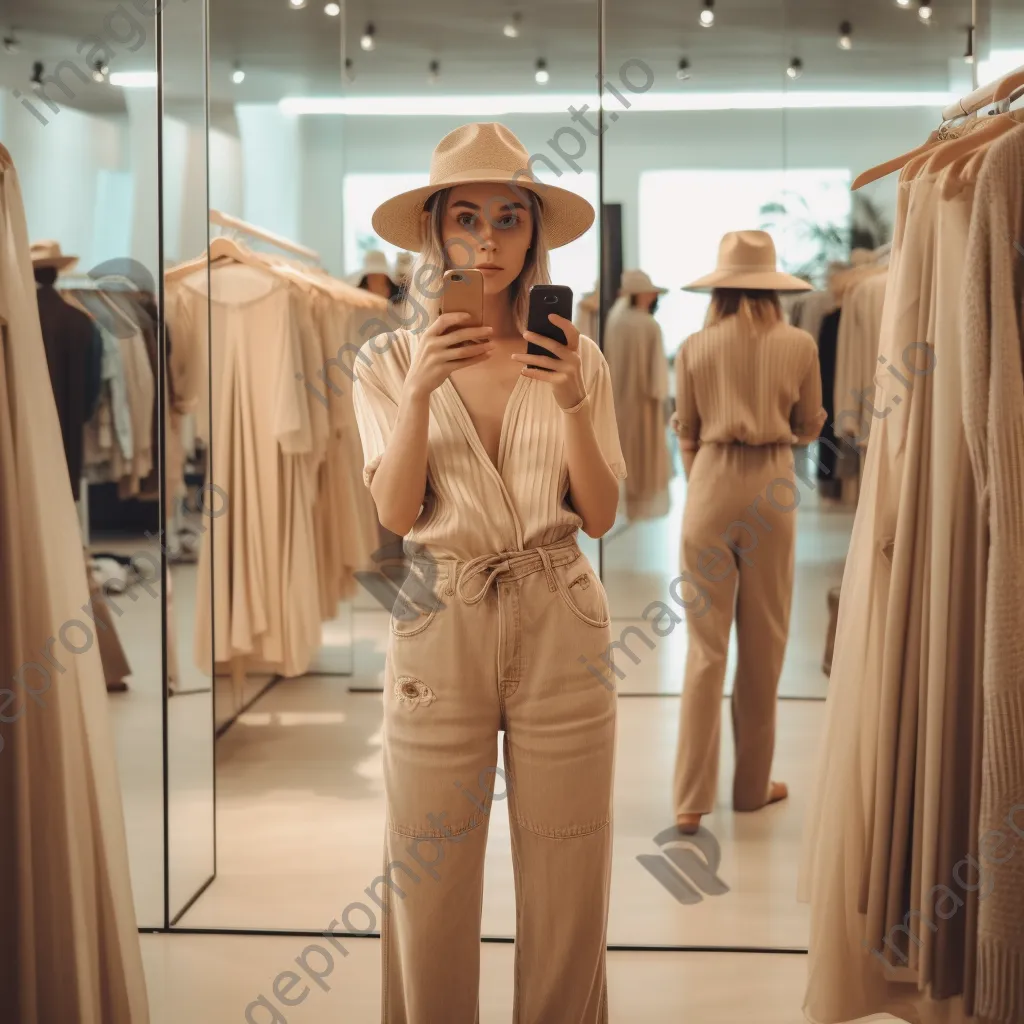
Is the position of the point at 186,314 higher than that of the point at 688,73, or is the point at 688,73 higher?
the point at 688,73

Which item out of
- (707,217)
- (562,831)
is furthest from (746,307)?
(562,831)

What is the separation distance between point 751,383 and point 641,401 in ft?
0.92

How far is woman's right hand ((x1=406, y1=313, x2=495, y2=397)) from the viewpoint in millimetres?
1762

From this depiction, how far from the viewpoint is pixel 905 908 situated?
77.7 inches

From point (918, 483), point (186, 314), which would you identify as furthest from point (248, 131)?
point (918, 483)

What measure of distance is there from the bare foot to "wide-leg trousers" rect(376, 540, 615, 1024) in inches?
45.9

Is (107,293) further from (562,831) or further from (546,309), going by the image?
(562,831)

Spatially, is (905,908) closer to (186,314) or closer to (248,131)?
(186,314)

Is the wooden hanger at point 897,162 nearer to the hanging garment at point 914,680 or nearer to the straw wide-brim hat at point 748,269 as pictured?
the hanging garment at point 914,680

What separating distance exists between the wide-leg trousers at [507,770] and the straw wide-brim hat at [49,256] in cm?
125

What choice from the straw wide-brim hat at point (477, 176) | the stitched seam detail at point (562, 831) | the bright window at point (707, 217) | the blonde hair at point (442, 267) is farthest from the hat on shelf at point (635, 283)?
the stitched seam detail at point (562, 831)

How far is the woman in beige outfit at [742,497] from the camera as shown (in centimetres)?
287

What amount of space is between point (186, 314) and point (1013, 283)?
195 centimetres

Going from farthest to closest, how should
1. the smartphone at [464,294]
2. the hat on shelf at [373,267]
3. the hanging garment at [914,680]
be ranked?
1. the hat on shelf at [373,267]
2. the hanging garment at [914,680]
3. the smartphone at [464,294]
